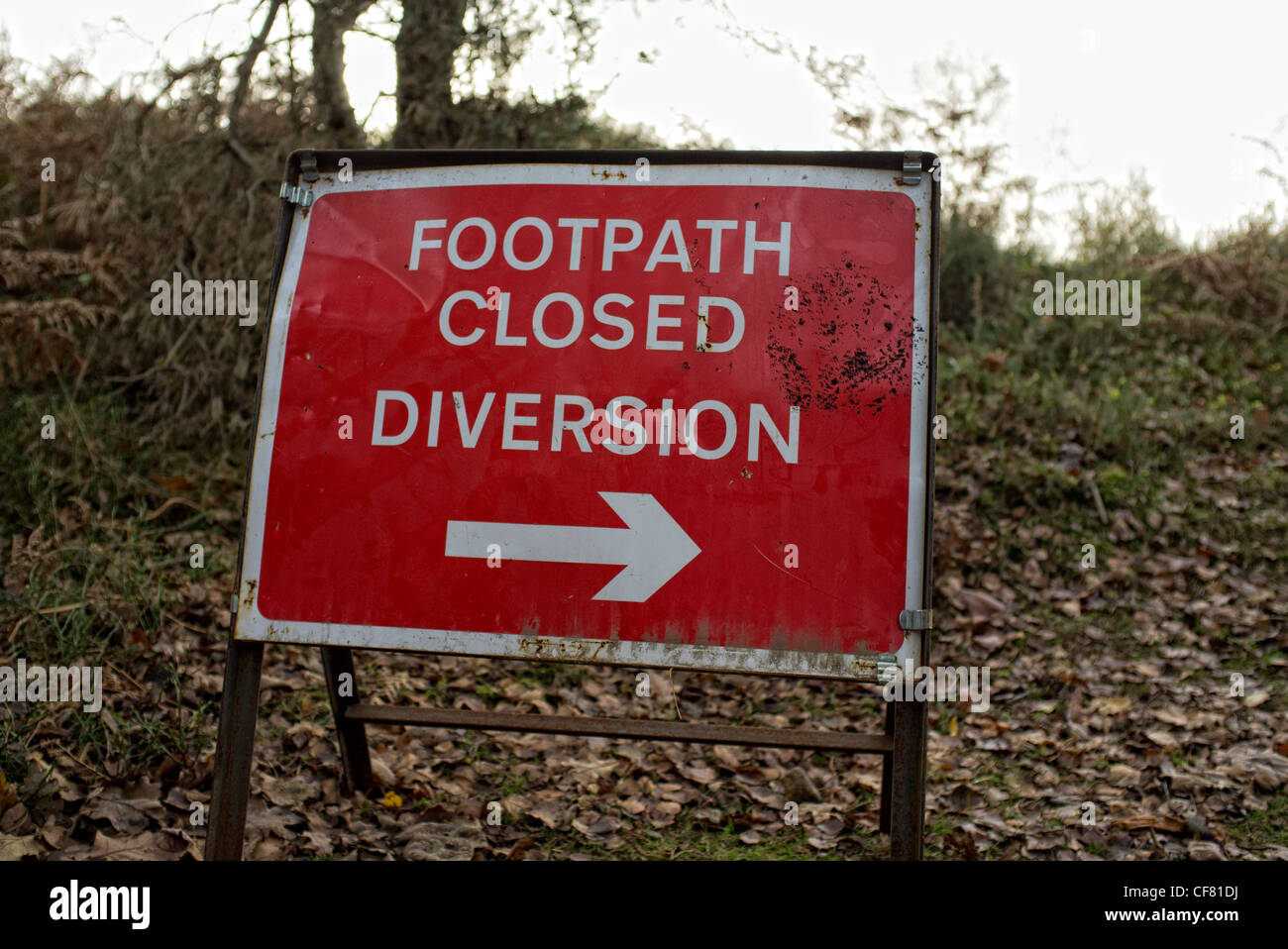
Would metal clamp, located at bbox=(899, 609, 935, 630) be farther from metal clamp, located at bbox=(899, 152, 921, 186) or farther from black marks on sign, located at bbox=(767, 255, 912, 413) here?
metal clamp, located at bbox=(899, 152, 921, 186)

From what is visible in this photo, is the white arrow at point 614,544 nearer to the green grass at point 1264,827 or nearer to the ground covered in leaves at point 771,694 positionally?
the ground covered in leaves at point 771,694

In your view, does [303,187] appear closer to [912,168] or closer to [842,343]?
[842,343]

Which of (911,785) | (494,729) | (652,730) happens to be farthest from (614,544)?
(911,785)

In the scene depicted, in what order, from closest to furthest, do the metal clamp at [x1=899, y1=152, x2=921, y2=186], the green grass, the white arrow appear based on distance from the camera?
1. the white arrow
2. the metal clamp at [x1=899, y1=152, x2=921, y2=186]
3. the green grass

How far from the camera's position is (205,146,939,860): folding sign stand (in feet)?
7.95

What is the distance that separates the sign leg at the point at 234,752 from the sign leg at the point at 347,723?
592 mm

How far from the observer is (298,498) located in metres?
2.61

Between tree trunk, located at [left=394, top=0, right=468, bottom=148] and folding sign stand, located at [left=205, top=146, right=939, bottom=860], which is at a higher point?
tree trunk, located at [left=394, top=0, right=468, bottom=148]

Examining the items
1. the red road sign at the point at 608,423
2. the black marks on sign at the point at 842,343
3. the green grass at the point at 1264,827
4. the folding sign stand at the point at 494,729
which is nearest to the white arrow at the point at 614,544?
the red road sign at the point at 608,423

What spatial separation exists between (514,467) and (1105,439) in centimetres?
489

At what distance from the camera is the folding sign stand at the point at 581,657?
242 cm

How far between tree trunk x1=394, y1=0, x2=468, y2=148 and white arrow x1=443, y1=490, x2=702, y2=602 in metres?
4.40

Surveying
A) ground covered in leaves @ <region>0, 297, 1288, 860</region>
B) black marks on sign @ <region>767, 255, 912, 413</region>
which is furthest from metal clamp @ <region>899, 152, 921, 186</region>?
ground covered in leaves @ <region>0, 297, 1288, 860</region>

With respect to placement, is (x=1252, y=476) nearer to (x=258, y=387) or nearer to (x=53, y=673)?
(x=258, y=387)
